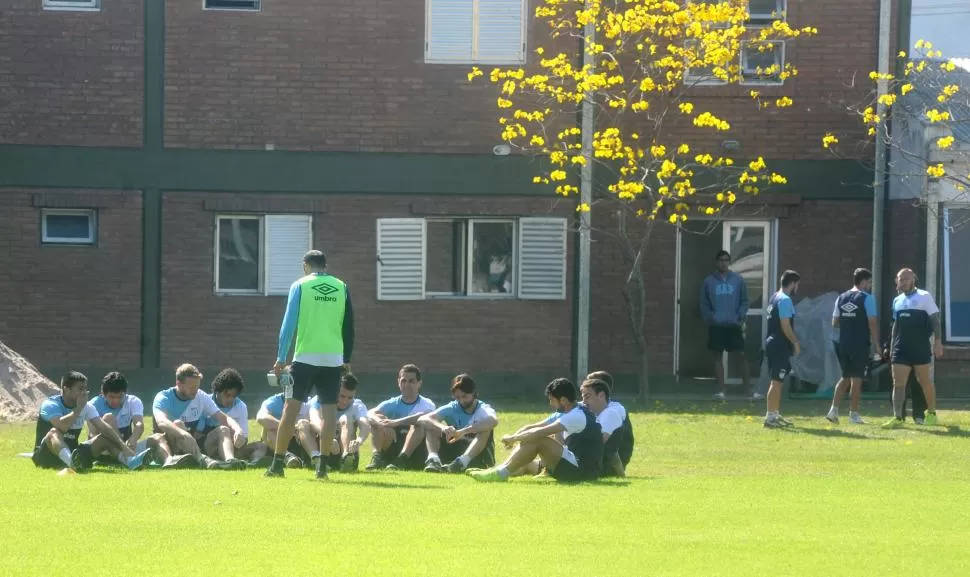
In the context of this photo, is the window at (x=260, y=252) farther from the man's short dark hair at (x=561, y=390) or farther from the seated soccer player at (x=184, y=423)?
the man's short dark hair at (x=561, y=390)

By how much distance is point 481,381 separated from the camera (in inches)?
926

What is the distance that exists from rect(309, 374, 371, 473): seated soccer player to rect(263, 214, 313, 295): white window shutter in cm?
786

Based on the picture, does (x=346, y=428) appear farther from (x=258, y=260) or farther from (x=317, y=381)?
(x=258, y=260)

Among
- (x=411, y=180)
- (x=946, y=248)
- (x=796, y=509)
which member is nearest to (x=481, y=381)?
(x=411, y=180)

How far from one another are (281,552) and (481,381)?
45.2ft

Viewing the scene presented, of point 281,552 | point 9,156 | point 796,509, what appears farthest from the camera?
point 9,156

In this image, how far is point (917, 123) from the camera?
23.2 metres

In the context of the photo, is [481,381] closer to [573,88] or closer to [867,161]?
[573,88]

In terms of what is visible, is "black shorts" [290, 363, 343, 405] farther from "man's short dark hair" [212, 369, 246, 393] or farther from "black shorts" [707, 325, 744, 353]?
"black shorts" [707, 325, 744, 353]

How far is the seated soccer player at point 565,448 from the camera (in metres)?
14.1

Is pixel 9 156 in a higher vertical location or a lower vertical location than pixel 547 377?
higher

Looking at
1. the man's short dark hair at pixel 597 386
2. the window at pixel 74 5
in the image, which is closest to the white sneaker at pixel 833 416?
the man's short dark hair at pixel 597 386

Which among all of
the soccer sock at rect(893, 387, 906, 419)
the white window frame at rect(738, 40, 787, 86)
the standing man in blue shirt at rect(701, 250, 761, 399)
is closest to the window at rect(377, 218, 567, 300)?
the standing man in blue shirt at rect(701, 250, 761, 399)

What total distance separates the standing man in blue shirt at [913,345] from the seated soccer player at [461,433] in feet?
20.2
